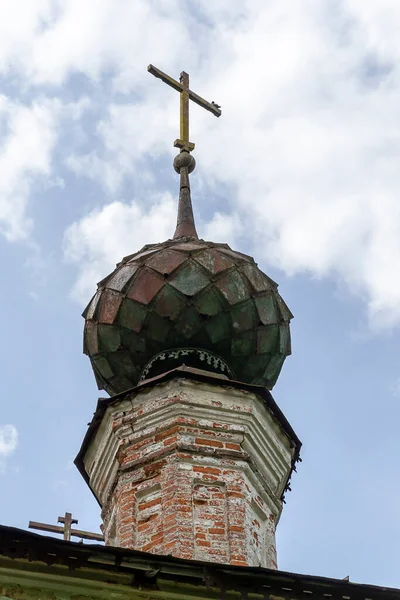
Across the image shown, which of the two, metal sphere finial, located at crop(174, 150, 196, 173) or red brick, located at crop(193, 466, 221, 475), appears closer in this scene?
red brick, located at crop(193, 466, 221, 475)

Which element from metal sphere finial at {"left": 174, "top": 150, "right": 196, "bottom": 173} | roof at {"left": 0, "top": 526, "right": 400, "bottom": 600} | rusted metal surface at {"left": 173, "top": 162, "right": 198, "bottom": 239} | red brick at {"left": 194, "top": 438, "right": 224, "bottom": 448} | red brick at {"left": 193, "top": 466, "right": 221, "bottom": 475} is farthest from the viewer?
metal sphere finial at {"left": 174, "top": 150, "right": 196, "bottom": 173}

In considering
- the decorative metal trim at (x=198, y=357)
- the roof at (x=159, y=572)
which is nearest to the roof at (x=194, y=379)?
the decorative metal trim at (x=198, y=357)

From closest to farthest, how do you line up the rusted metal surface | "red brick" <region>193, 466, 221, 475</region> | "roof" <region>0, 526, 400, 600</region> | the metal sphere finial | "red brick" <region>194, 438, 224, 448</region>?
"roof" <region>0, 526, 400, 600</region>
"red brick" <region>193, 466, 221, 475</region>
"red brick" <region>194, 438, 224, 448</region>
the rusted metal surface
the metal sphere finial

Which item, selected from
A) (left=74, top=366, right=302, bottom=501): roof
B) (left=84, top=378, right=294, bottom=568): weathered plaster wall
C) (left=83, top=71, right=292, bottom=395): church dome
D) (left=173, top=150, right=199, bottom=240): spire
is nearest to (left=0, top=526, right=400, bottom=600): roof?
(left=84, top=378, right=294, bottom=568): weathered plaster wall

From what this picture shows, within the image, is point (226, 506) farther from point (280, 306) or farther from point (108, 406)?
point (280, 306)

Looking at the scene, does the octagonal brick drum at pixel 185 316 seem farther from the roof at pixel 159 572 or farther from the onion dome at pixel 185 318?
the roof at pixel 159 572

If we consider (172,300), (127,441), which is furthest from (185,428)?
(172,300)

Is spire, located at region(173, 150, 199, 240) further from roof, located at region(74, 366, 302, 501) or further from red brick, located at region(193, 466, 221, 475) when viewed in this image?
red brick, located at region(193, 466, 221, 475)

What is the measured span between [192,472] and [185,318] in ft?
5.61

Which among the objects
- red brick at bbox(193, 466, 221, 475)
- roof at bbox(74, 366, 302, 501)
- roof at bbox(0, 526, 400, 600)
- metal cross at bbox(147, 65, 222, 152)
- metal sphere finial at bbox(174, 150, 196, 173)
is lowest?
roof at bbox(0, 526, 400, 600)

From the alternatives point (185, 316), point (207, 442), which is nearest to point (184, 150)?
point (185, 316)

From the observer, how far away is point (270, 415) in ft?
38.7

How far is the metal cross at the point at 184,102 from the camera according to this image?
1432cm

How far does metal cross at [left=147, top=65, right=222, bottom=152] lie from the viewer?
14320mm
